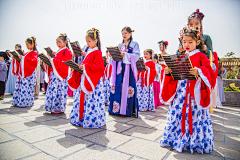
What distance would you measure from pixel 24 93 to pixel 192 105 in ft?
→ 15.4

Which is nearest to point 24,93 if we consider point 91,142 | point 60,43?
point 60,43

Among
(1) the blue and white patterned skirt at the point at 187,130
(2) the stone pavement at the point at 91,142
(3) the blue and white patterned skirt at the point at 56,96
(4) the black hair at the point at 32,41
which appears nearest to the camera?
(2) the stone pavement at the point at 91,142

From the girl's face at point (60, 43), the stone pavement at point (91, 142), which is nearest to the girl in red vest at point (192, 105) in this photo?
the stone pavement at point (91, 142)

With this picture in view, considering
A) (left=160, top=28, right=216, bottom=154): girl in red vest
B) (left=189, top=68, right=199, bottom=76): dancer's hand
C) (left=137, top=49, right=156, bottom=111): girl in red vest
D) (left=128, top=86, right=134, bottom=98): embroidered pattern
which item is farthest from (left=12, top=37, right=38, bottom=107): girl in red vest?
(left=189, top=68, right=199, bottom=76): dancer's hand

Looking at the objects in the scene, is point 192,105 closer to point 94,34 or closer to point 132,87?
point 132,87

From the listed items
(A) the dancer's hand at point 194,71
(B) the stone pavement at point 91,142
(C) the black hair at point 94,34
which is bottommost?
(B) the stone pavement at point 91,142

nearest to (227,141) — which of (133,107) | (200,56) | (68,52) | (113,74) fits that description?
(200,56)

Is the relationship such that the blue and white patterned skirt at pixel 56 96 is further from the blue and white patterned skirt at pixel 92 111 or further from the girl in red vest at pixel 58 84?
the blue and white patterned skirt at pixel 92 111

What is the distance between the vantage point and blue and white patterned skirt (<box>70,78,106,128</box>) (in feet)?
9.62

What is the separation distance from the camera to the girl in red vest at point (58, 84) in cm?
397

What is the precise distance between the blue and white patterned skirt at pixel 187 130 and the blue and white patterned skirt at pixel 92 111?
1.33 m

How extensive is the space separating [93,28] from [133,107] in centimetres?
230

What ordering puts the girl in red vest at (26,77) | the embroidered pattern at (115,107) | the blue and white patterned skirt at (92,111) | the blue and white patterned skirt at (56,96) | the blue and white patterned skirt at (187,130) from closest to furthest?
the blue and white patterned skirt at (187,130) → the blue and white patterned skirt at (92,111) → the blue and white patterned skirt at (56,96) → the embroidered pattern at (115,107) → the girl in red vest at (26,77)

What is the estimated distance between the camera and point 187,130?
2.07 meters
